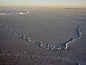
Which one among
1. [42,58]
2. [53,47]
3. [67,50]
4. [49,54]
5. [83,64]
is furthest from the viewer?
[53,47]

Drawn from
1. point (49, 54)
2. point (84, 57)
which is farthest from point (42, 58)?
point (84, 57)

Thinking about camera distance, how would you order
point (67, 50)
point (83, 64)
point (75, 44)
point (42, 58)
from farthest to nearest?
point (75, 44)
point (67, 50)
point (42, 58)
point (83, 64)

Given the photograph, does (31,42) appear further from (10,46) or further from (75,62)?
(75,62)

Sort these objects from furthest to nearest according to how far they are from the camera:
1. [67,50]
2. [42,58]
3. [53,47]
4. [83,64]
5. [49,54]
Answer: [53,47] < [67,50] < [49,54] < [42,58] < [83,64]

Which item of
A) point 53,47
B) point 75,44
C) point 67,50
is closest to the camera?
point 67,50

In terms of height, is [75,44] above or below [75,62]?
above

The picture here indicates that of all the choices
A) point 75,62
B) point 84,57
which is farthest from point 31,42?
point 84,57

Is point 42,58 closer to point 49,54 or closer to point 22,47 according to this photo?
point 49,54

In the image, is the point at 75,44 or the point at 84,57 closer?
the point at 84,57

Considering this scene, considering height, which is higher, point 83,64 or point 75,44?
point 75,44
